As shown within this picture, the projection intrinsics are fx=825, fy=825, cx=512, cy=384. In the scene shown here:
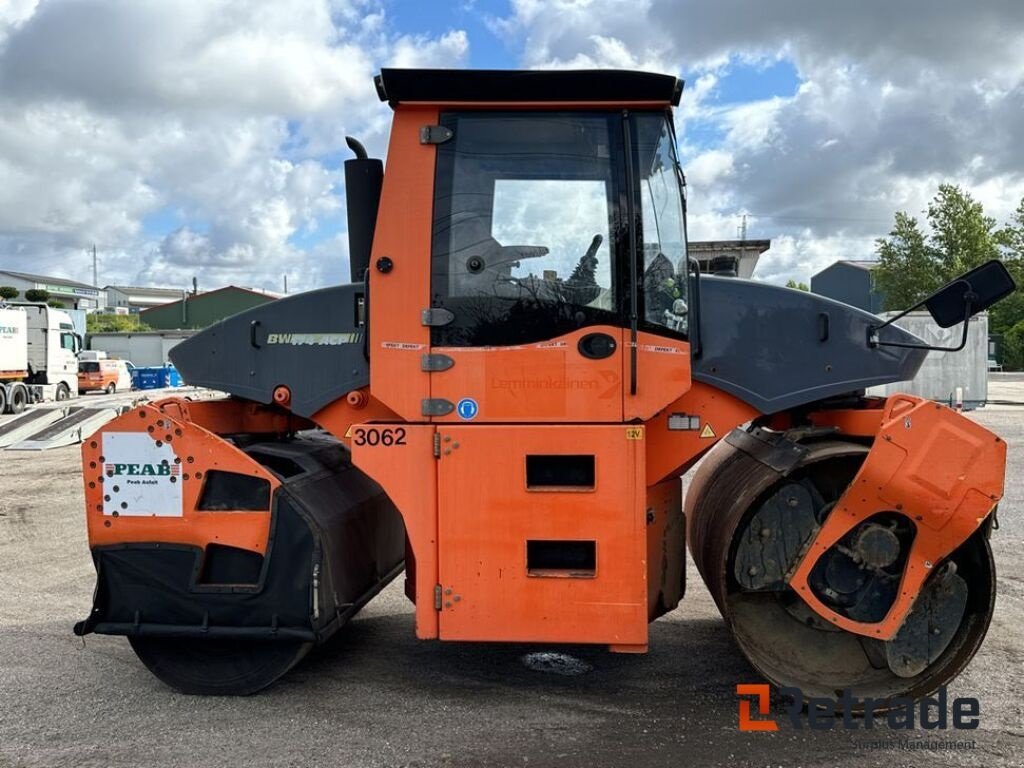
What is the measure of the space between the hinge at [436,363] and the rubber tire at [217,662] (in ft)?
5.25

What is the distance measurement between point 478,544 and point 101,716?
206 cm

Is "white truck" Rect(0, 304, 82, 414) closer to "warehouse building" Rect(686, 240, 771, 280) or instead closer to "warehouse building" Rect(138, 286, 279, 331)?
"warehouse building" Rect(686, 240, 771, 280)

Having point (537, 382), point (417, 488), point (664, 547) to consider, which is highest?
point (537, 382)

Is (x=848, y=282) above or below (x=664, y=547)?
above

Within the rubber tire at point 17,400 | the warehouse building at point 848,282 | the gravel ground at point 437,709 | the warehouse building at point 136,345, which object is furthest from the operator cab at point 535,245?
the warehouse building at point 848,282

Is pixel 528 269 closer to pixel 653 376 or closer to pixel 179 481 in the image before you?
pixel 653 376

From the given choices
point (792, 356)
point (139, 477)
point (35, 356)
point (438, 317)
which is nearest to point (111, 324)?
point (35, 356)

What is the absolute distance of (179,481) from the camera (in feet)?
13.8

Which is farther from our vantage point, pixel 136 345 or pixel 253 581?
pixel 136 345

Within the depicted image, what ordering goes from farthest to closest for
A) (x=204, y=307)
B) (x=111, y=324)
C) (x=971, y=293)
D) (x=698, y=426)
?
1. (x=204, y=307)
2. (x=111, y=324)
3. (x=698, y=426)
4. (x=971, y=293)

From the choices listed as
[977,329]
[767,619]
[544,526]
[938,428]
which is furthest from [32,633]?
[977,329]

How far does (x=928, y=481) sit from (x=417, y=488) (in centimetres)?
236

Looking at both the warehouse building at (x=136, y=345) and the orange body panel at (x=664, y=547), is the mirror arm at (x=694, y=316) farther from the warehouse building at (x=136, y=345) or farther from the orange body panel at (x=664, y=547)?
the warehouse building at (x=136, y=345)

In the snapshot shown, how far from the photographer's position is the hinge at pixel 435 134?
398cm
